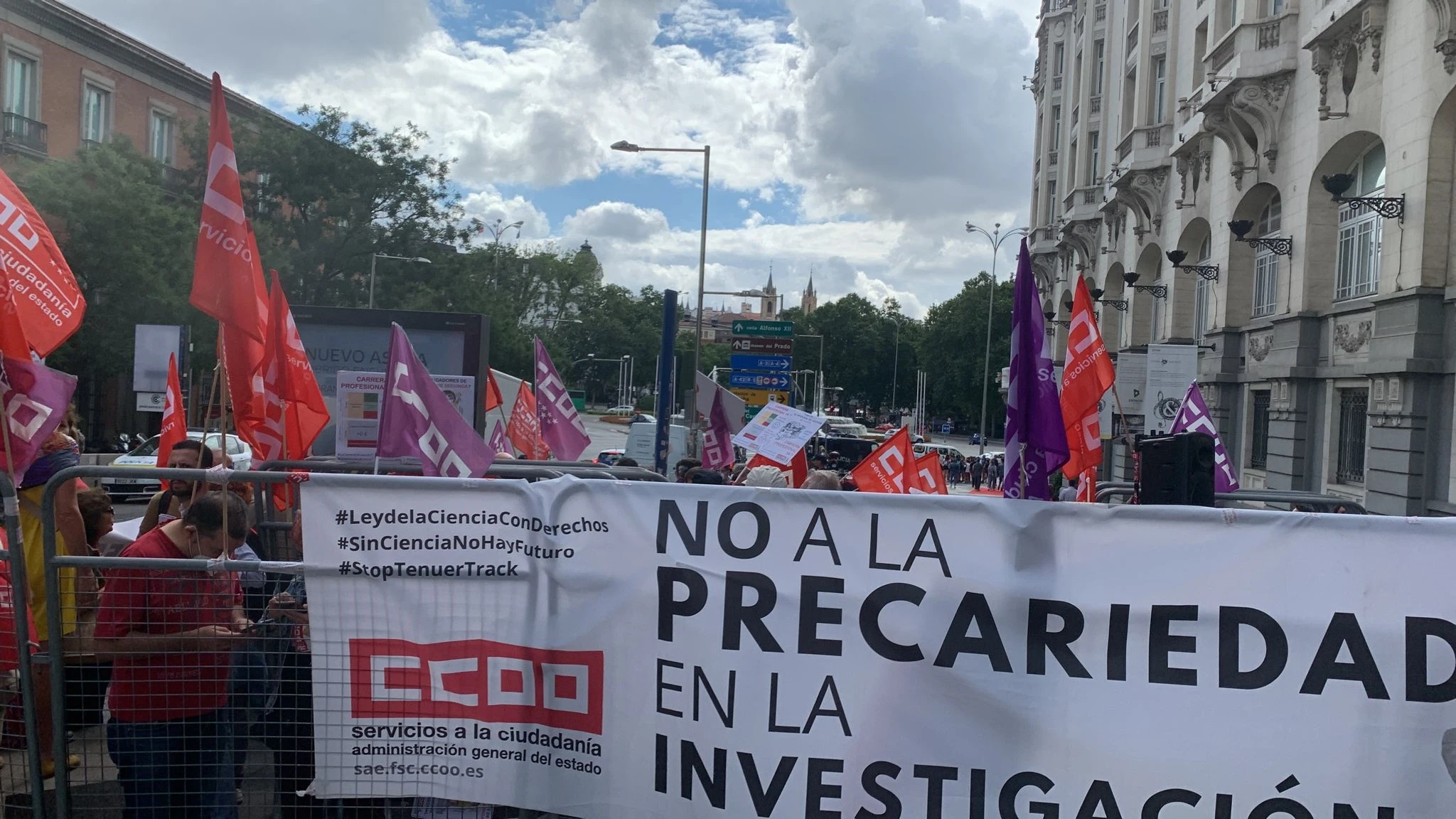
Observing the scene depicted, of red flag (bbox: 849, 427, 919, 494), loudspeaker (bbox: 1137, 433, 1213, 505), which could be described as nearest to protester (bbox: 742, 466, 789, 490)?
red flag (bbox: 849, 427, 919, 494)

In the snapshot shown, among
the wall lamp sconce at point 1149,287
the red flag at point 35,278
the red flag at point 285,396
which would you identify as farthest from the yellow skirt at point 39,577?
the wall lamp sconce at point 1149,287

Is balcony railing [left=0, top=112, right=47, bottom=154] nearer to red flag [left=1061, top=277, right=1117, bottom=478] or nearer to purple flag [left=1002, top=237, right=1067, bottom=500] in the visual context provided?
red flag [left=1061, top=277, right=1117, bottom=478]

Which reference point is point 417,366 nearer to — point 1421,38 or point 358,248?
point 1421,38

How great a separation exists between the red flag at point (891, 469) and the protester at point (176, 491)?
17.7ft

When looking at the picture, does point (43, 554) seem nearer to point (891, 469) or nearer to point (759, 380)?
point (891, 469)

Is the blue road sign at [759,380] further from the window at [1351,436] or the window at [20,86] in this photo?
the window at [20,86]

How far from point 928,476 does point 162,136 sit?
4113 centimetres

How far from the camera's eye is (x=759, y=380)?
106 ft

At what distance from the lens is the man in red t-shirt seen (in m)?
4.18

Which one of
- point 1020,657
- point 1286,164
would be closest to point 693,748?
point 1020,657

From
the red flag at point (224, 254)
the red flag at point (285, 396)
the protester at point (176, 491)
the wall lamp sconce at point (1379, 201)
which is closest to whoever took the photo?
the red flag at point (224, 254)

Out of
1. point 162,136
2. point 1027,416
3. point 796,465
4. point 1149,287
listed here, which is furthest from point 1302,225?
point 162,136

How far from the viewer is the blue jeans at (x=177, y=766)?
4.24 m

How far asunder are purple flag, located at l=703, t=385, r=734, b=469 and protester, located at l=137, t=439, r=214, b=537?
29.2 ft
